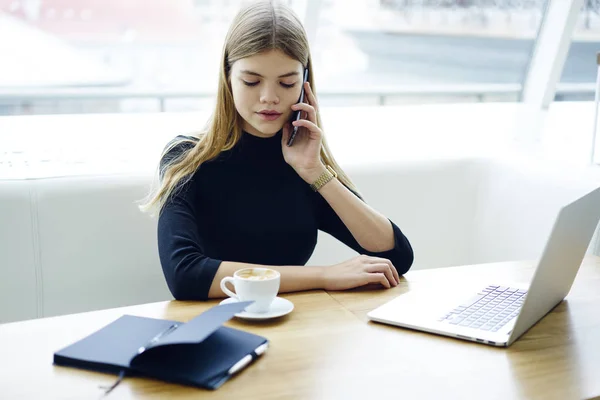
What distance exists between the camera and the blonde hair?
5.41 feet

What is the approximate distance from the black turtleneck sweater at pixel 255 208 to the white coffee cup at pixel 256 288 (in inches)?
15.4

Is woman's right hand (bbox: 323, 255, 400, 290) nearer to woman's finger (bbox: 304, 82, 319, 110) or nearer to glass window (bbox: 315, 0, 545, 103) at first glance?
woman's finger (bbox: 304, 82, 319, 110)

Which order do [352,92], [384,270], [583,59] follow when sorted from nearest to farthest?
[384,270] → [352,92] → [583,59]

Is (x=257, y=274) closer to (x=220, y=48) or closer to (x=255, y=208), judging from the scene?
(x=255, y=208)

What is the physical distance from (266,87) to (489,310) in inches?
27.3

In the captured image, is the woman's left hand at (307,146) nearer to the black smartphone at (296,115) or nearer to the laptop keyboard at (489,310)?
the black smartphone at (296,115)

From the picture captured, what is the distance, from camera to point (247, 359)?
3.58 feet

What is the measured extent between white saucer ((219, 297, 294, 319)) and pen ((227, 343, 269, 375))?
11cm

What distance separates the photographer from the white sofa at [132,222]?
187cm

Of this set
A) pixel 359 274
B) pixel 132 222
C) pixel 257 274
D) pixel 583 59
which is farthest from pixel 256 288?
pixel 583 59

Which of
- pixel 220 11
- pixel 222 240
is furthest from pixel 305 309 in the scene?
pixel 220 11

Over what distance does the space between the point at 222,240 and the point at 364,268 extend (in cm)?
42

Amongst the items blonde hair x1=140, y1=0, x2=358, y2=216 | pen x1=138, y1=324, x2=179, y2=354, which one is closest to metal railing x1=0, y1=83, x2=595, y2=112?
blonde hair x1=140, y1=0, x2=358, y2=216

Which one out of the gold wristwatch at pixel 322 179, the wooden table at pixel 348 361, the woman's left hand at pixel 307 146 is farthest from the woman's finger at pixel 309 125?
the wooden table at pixel 348 361
